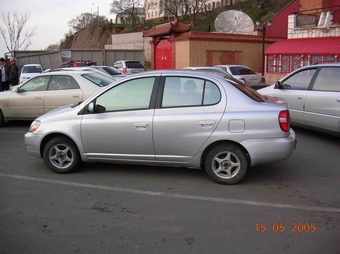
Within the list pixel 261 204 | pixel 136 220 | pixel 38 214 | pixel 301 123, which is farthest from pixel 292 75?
pixel 38 214

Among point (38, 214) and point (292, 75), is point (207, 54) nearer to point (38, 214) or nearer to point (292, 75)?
point (292, 75)

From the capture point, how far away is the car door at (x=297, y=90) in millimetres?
8102

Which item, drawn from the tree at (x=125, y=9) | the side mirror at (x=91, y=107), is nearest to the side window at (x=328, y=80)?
the side mirror at (x=91, y=107)

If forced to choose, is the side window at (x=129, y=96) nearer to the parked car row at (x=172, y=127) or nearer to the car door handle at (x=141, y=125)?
the parked car row at (x=172, y=127)

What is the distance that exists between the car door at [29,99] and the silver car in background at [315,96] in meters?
5.91

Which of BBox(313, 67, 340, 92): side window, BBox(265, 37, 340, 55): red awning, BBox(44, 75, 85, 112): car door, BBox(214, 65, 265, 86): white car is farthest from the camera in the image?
BBox(214, 65, 265, 86): white car

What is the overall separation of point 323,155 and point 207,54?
1920cm

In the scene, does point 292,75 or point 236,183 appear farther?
point 292,75

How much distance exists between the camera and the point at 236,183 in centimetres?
520

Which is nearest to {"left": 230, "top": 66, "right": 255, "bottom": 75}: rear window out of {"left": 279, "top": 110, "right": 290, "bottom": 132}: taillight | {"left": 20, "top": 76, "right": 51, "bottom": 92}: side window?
{"left": 20, "top": 76, "right": 51, "bottom": 92}: side window
